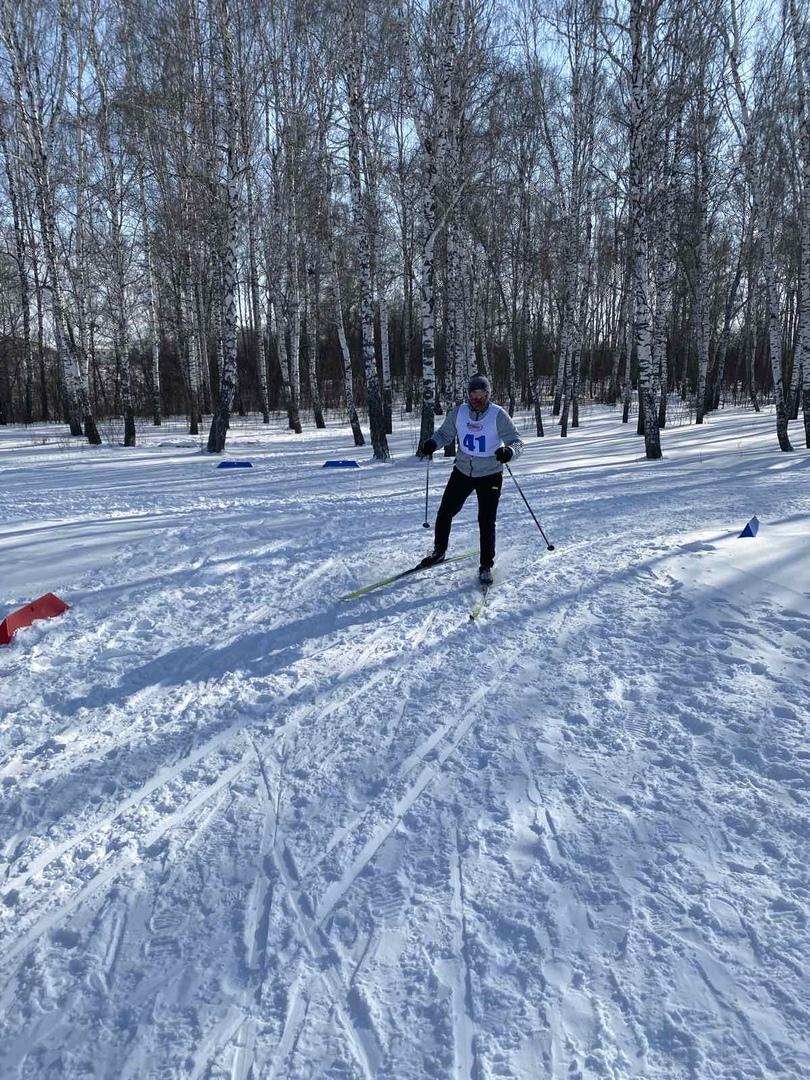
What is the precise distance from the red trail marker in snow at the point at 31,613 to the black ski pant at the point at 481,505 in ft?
10.8

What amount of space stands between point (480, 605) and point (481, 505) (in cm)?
109

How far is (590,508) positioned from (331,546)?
3.73 metres

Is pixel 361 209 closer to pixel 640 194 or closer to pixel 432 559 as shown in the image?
pixel 640 194

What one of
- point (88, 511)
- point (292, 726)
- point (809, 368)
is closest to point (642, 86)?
point (809, 368)

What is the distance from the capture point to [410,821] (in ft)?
9.14

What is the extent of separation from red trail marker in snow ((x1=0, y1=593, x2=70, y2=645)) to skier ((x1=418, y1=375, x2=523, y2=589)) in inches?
129

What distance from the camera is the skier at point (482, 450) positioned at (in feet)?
19.2

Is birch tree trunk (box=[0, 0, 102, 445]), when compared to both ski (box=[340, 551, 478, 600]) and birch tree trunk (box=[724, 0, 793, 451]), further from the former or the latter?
birch tree trunk (box=[724, 0, 793, 451])

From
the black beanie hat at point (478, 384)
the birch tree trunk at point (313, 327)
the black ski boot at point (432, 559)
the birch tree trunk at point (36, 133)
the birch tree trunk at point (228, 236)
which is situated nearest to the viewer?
the black beanie hat at point (478, 384)

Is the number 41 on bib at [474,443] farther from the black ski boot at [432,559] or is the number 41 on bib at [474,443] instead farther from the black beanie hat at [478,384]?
the black ski boot at [432,559]

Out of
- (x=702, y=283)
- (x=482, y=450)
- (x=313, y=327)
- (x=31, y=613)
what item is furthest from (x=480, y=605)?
(x=313, y=327)

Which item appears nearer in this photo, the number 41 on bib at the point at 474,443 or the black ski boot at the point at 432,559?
the number 41 on bib at the point at 474,443

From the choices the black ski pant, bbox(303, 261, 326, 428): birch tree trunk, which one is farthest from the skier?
bbox(303, 261, 326, 428): birch tree trunk

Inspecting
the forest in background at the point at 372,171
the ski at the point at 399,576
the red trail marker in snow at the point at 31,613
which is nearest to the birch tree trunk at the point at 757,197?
the forest in background at the point at 372,171
